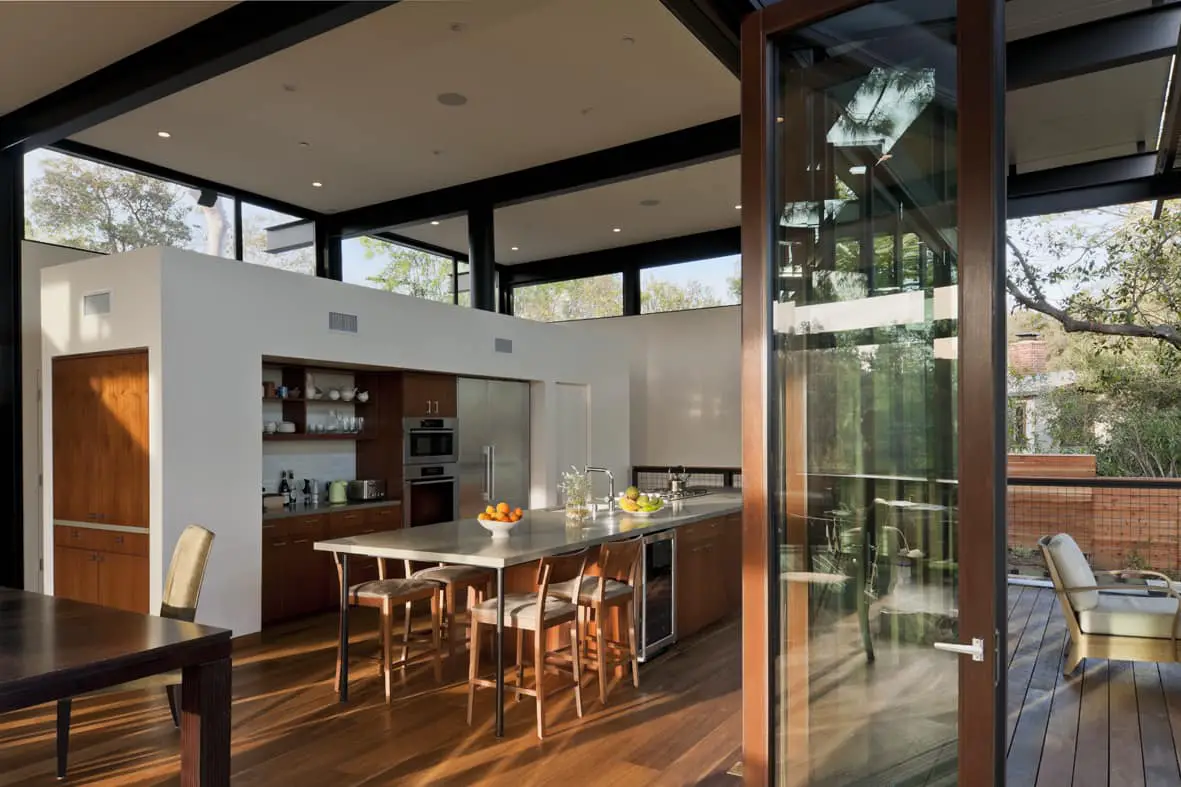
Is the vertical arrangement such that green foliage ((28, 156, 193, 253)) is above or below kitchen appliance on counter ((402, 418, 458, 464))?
above

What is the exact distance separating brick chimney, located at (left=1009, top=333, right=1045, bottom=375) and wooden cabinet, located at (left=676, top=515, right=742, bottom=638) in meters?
3.96

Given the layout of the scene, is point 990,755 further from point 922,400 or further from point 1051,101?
point 1051,101


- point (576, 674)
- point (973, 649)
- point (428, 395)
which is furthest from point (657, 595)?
point (973, 649)

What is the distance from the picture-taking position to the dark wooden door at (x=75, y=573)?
543 centimetres

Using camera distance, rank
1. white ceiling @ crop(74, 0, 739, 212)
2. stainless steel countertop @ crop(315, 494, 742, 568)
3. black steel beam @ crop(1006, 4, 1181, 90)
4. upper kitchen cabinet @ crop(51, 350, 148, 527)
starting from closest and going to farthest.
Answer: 1. stainless steel countertop @ crop(315, 494, 742, 568)
2. black steel beam @ crop(1006, 4, 1181, 90)
3. white ceiling @ crop(74, 0, 739, 212)
4. upper kitchen cabinet @ crop(51, 350, 148, 527)

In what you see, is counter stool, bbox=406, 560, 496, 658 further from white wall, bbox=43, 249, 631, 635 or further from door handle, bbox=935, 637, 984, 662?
door handle, bbox=935, 637, 984, 662

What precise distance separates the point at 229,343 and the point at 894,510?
4881 mm

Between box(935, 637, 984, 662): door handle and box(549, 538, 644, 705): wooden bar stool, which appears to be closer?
box(935, 637, 984, 662): door handle

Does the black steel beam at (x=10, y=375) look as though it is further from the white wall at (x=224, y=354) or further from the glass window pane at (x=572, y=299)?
the glass window pane at (x=572, y=299)

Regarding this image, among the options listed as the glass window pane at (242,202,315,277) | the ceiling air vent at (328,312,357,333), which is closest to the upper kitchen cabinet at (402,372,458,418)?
the ceiling air vent at (328,312,357,333)

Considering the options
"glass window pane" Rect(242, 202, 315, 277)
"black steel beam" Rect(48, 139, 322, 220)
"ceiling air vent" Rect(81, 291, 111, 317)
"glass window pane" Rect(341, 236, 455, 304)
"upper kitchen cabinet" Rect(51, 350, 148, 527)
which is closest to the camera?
"upper kitchen cabinet" Rect(51, 350, 148, 527)

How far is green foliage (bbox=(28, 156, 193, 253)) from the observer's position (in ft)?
20.5

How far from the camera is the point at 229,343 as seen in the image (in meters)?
5.51

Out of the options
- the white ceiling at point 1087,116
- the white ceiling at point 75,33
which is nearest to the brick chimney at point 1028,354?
the white ceiling at point 1087,116
